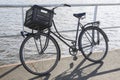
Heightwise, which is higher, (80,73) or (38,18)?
(38,18)

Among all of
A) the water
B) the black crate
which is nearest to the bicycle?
the black crate

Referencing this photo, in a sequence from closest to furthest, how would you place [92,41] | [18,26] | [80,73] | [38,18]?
[38,18] → [80,73] → [92,41] → [18,26]

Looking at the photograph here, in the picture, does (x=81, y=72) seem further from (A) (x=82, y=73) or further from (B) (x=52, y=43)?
(B) (x=52, y=43)

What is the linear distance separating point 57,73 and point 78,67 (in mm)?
533

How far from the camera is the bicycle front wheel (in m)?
6.36

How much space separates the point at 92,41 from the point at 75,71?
876 mm

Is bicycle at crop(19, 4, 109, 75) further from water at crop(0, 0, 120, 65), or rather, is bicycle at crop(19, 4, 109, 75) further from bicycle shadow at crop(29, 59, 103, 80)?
water at crop(0, 0, 120, 65)

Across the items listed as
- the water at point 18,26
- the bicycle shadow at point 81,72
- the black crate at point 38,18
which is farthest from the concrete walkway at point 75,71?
the water at point 18,26

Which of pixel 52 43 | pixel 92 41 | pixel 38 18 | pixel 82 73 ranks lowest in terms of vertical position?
pixel 82 73

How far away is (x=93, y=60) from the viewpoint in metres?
6.45

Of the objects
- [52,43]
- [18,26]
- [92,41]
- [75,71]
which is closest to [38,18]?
[52,43]

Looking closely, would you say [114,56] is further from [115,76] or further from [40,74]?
[40,74]

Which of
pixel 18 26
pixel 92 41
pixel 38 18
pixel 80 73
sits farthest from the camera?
pixel 18 26

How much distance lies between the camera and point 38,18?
545 cm
